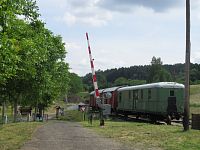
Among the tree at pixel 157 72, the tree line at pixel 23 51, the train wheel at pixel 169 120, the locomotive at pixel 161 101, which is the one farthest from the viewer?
the tree at pixel 157 72

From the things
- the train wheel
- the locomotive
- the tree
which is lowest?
the train wheel

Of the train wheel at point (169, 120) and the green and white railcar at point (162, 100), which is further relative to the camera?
the green and white railcar at point (162, 100)

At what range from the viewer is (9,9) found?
11.8m

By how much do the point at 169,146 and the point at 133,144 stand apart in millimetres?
1337

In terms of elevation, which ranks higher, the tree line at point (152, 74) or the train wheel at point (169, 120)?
the tree line at point (152, 74)

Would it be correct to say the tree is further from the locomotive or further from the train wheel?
the train wheel

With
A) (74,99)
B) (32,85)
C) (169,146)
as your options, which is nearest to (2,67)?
(169,146)

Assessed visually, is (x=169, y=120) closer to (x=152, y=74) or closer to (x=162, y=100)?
(x=162, y=100)

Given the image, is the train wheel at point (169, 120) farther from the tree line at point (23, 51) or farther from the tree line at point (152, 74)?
the tree line at point (152, 74)

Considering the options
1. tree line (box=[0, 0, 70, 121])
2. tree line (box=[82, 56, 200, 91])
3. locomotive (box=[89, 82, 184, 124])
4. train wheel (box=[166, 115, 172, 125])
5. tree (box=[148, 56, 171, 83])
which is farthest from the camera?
tree line (box=[82, 56, 200, 91])

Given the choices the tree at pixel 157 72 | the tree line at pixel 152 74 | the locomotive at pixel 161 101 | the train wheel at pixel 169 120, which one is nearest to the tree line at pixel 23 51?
the locomotive at pixel 161 101

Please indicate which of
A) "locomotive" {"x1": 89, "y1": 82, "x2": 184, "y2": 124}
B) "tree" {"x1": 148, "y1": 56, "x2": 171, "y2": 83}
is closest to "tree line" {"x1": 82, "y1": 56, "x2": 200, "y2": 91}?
"tree" {"x1": 148, "y1": 56, "x2": 171, "y2": 83}

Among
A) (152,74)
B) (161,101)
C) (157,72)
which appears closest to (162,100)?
(161,101)

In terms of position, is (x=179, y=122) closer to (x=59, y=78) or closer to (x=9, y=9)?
(x=59, y=78)
